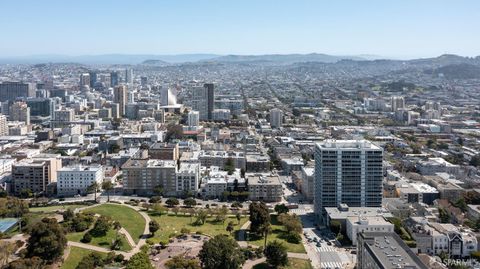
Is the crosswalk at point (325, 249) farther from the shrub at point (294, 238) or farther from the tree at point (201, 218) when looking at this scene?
the tree at point (201, 218)

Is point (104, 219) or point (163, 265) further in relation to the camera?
point (104, 219)

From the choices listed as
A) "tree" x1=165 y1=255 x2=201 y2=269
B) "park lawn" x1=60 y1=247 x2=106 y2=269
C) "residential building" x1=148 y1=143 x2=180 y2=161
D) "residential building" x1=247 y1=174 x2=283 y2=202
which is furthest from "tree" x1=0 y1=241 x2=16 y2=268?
"residential building" x1=148 y1=143 x2=180 y2=161

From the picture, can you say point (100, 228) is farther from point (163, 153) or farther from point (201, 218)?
point (163, 153)

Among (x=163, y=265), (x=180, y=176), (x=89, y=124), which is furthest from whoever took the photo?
(x=89, y=124)

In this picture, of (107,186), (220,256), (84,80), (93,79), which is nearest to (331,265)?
(220,256)

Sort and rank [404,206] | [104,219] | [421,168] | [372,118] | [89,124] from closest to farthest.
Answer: [104,219] → [404,206] → [421,168] → [89,124] → [372,118]

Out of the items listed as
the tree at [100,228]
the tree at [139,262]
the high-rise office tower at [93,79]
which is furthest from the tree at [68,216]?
the high-rise office tower at [93,79]

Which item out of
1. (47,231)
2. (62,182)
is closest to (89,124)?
(62,182)

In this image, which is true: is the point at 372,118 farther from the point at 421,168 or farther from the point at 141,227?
the point at 141,227

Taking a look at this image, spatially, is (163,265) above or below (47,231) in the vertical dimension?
below
